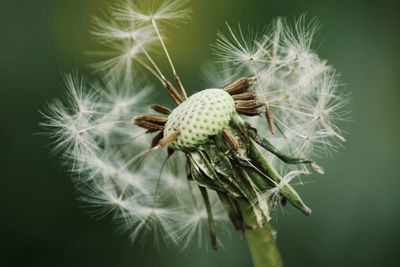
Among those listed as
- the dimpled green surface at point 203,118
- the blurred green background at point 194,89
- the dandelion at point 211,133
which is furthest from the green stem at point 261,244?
the blurred green background at point 194,89

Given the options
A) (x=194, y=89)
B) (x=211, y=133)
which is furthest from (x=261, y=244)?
(x=194, y=89)

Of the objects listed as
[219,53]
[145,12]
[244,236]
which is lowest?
[244,236]

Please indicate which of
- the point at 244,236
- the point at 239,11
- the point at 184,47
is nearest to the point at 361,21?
the point at 239,11

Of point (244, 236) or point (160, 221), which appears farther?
point (160, 221)

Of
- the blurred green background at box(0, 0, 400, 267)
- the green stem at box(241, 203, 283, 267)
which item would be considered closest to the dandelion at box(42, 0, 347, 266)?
the green stem at box(241, 203, 283, 267)

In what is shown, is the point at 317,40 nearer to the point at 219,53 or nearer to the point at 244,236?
the point at 219,53

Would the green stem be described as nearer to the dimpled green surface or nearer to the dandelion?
the dandelion
